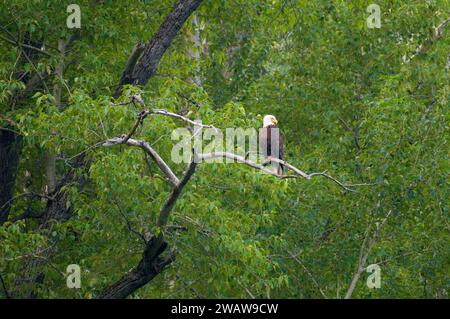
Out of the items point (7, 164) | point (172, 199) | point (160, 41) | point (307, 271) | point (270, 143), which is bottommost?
point (307, 271)

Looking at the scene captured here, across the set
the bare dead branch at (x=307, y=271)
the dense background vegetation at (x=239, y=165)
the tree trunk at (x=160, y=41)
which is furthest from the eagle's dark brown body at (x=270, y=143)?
the bare dead branch at (x=307, y=271)

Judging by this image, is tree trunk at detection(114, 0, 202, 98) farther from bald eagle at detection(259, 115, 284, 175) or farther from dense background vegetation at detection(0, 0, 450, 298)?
bald eagle at detection(259, 115, 284, 175)

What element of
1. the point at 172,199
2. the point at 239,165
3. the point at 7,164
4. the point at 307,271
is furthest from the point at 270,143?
the point at 7,164

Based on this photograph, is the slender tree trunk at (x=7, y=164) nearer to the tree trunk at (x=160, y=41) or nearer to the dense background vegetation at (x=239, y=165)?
the dense background vegetation at (x=239, y=165)

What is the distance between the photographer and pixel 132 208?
41.9ft

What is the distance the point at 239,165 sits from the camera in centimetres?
1266

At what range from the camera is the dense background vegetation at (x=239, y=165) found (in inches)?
500

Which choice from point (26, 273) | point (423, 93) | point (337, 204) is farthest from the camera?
point (423, 93)

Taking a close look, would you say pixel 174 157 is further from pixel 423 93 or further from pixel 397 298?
pixel 423 93

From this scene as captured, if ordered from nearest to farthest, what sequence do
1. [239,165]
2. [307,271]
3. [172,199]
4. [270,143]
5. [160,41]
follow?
[172,199]
[270,143]
[239,165]
[160,41]
[307,271]

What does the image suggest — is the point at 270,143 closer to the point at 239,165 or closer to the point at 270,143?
the point at 270,143

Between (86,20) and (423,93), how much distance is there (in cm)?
525

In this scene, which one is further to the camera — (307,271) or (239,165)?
(307,271)

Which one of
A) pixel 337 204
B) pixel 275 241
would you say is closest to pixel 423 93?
pixel 337 204
